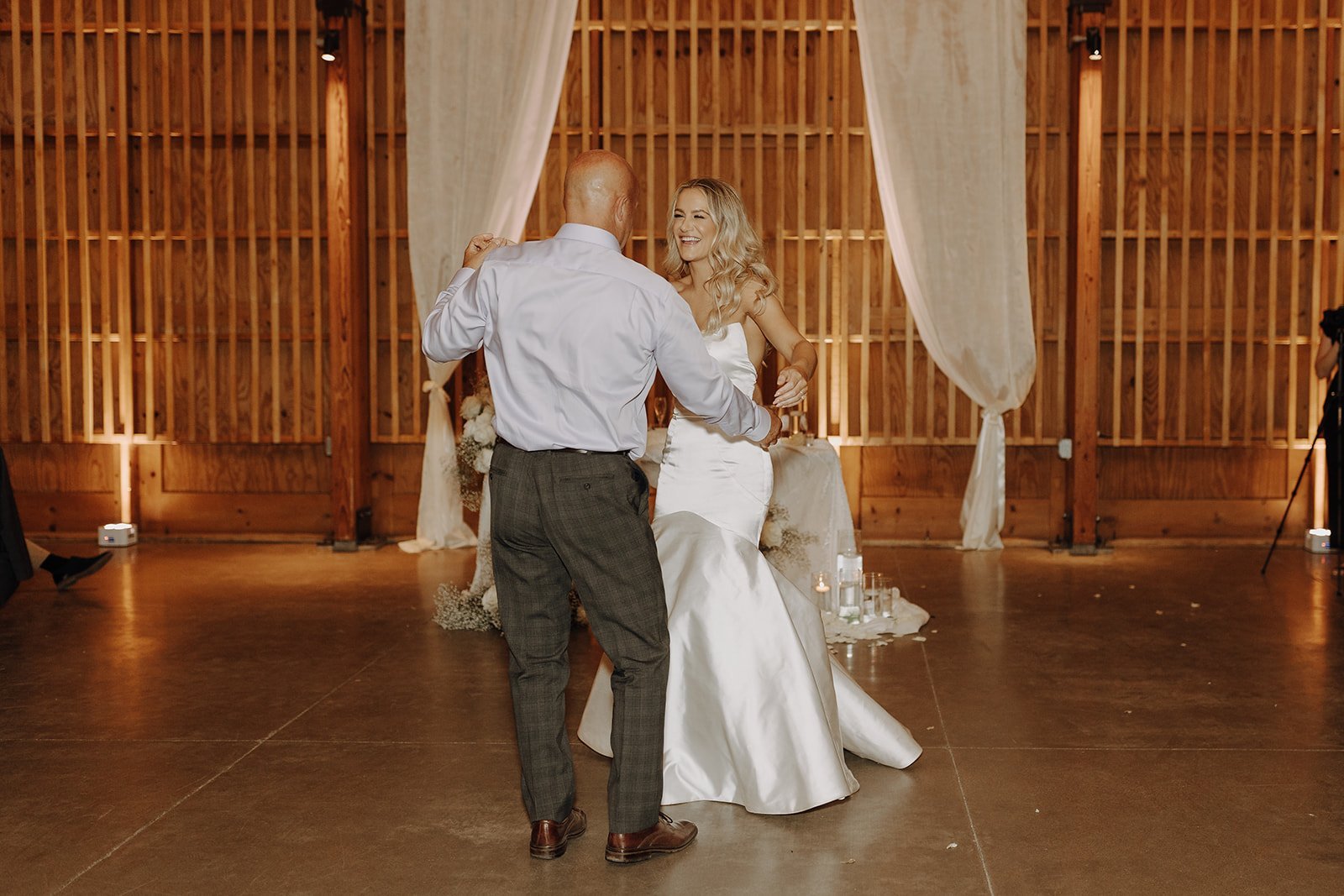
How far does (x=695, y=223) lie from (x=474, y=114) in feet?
9.85

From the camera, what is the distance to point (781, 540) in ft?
16.3

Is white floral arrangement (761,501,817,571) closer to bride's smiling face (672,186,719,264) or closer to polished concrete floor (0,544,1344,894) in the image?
polished concrete floor (0,544,1344,894)

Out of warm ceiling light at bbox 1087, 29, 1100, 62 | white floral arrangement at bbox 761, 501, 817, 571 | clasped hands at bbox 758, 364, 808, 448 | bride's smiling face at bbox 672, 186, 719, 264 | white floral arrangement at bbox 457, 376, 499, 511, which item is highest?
warm ceiling light at bbox 1087, 29, 1100, 62

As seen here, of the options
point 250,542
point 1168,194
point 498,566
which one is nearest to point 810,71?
point 1168,194

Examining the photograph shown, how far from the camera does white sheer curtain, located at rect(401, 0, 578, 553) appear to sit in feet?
19.6

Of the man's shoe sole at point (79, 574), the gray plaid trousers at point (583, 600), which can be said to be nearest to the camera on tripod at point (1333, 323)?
the gray plaid trousers at point (583, 600)

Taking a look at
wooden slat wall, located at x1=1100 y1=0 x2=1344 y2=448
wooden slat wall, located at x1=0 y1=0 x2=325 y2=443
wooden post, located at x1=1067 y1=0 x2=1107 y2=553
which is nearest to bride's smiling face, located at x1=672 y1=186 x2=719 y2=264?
wooden post, located at x1=1067 y1=0 x2=1107 y2=553

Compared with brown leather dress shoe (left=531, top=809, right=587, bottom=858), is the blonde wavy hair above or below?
above

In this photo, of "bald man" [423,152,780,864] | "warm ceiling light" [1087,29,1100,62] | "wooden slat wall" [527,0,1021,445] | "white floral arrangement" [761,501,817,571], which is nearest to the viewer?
"bald man" [423,152,780,864]

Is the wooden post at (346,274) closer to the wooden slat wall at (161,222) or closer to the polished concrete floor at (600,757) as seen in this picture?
the wooden slat wall at (161,222)

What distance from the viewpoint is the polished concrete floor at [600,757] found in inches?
107

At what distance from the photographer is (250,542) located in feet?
24.4

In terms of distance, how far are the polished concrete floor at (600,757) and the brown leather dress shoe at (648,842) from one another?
0.03 meters

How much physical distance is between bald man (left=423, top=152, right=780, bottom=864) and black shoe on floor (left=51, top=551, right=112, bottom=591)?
151 inches
